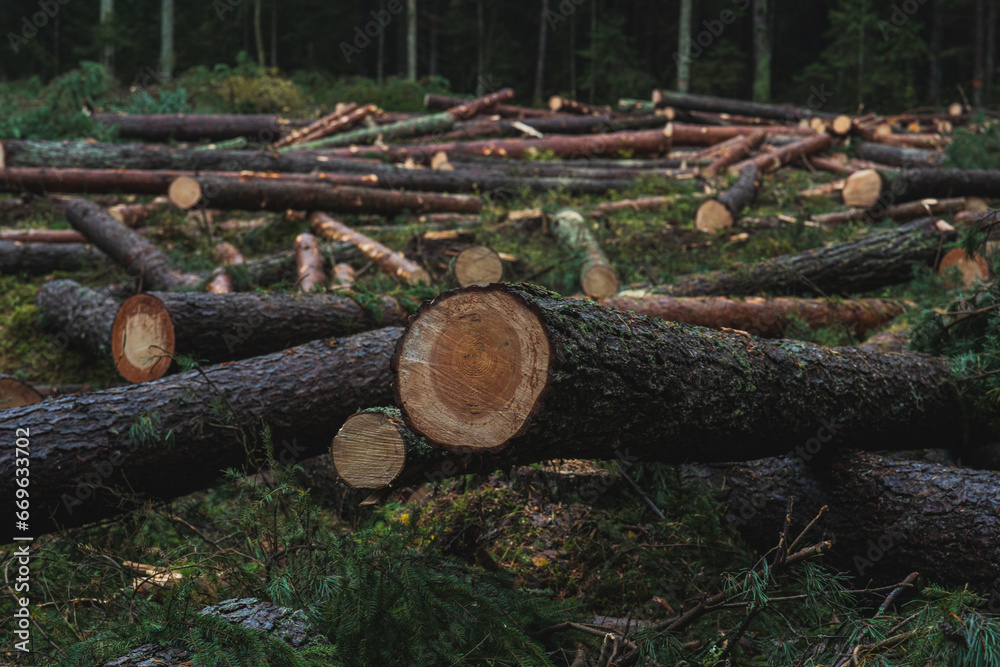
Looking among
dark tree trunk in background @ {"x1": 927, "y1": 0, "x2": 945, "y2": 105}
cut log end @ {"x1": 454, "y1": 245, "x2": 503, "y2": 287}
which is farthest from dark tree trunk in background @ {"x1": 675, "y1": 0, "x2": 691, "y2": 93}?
cut log end @ {"x1": 454, "y1": 245, "x2": 503, "y2": 287}

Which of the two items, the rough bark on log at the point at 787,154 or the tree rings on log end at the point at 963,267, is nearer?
the tree rings on log end at the point at 963,267

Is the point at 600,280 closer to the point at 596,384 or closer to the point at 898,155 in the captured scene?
the point at 596,384

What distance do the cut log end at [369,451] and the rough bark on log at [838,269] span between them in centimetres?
411

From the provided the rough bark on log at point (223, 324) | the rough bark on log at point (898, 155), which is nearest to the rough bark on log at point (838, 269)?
the rough bark on log at point (223, 324)

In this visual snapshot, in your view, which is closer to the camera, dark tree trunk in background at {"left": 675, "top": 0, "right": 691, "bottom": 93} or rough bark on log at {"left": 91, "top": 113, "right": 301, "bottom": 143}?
rough bark on log at {"left": 91, "top": 113, "right": 301, "bottom": 143}

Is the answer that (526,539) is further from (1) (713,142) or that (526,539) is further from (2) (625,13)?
(2) (625,13)

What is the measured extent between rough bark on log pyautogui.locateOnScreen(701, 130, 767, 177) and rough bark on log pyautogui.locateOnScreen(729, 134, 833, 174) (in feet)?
0.47

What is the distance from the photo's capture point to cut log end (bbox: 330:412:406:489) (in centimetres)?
280

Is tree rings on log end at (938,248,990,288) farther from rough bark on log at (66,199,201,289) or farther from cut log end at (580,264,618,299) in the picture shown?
rough bark on log at (66,199,201,289)

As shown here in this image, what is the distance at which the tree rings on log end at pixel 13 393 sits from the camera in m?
4.86

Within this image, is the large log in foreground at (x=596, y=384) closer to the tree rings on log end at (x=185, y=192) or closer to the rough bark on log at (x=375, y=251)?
the rough bark on log at (x=375, y=251)

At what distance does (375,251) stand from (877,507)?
5722 millimetres

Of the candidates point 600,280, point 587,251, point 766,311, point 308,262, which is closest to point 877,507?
point 766,311

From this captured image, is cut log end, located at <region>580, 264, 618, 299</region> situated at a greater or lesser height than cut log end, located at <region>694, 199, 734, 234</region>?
lesser
